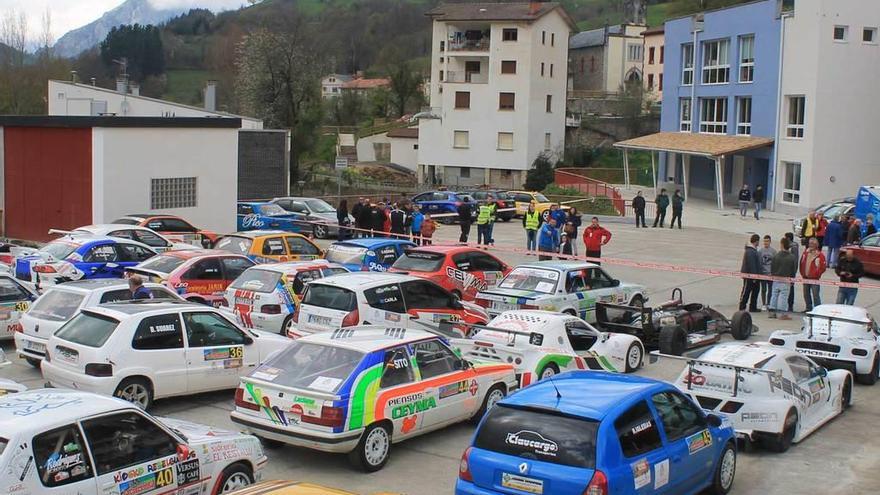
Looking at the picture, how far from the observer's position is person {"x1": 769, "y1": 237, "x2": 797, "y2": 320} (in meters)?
21.1

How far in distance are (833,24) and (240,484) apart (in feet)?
135

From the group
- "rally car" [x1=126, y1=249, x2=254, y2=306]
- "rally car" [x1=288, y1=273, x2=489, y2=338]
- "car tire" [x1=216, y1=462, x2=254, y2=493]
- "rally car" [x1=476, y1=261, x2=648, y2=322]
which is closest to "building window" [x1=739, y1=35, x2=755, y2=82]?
"rally car" [x1=476, y1=261, x2=648, y2=322]

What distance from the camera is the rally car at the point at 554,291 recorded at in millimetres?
18281

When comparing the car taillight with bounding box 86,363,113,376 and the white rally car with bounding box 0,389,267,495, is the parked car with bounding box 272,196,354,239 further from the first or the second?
the white rally car with bounding box 0,389,267,495

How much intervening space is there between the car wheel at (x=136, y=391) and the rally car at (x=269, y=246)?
9.09 m

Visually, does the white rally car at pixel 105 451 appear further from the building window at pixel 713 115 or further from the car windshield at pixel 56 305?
the building window at pixel 713 115

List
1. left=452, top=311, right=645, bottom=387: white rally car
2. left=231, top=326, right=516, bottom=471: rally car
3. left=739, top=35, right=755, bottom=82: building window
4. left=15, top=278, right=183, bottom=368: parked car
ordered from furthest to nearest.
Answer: left=739, top=35, right=755, bottom=82: building window → left=15, top=278, right=183, bottom=368: parked car → left=452, top=311, right=645, bottom=387: white rally car → left=231, top=326, right=516, bottom=471: rally car

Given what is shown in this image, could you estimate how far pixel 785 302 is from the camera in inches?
861

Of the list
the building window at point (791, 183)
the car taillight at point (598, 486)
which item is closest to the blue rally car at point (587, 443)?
the car taillight at point (598, 486)

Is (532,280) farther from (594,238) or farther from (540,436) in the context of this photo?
(540,436)

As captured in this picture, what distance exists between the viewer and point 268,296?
56.0ft

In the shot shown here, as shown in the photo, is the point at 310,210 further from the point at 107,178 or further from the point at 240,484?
the point at 240,484

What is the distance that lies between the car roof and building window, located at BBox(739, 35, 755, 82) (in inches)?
1631

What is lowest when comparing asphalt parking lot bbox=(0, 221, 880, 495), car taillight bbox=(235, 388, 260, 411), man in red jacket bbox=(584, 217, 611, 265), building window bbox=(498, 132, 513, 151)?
asphalt parking lot bbox=(0, 221, 880, 495)
